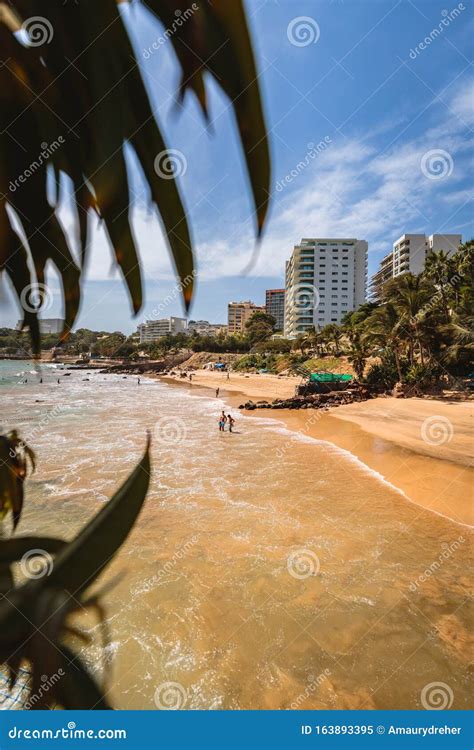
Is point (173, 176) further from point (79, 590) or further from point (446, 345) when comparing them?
point (446, 345)

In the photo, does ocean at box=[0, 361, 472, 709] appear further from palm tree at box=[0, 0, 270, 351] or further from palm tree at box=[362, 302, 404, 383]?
palm tree at box=[362, 302, 404, 383]

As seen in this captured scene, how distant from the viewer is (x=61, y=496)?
10312mm

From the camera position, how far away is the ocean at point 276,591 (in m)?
4.38

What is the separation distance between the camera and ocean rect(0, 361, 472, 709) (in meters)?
4.38

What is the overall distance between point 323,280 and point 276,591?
310 ft

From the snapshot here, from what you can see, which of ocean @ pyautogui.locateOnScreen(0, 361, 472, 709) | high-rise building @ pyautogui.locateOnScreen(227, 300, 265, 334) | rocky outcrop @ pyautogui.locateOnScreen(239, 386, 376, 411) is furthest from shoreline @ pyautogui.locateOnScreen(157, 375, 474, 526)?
high-rise building @ pyautogui.locateOnScreen(227, 300, 265, 334)

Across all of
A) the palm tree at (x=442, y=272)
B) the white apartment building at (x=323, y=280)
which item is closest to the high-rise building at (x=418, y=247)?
the white apartment building at (x=323, y=280)

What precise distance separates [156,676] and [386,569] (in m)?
4.25

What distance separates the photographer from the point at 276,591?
5996 millimetres

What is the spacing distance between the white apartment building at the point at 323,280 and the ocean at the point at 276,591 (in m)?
84.1

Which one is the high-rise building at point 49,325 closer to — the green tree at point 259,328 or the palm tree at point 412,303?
the palm tree at point 412,303

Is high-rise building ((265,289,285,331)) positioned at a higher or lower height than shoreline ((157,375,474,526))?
higher

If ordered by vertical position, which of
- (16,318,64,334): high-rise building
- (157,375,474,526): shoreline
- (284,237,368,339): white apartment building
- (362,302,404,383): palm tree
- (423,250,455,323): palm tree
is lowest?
(157,375,474,526): shoreline

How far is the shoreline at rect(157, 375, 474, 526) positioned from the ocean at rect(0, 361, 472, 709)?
83cm
